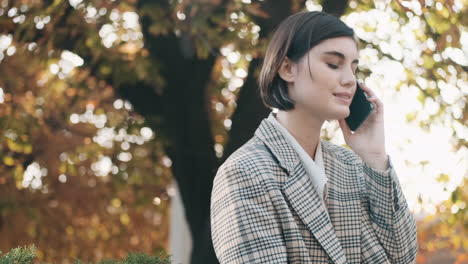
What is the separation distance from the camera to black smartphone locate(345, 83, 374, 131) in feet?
9.82

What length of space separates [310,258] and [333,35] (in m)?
0.78

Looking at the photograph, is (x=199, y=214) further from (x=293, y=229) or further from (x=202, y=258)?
(x=293, y=229)

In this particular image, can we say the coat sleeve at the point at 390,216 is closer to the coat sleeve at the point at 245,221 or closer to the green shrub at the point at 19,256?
the coat sleeve at the point at 245,221

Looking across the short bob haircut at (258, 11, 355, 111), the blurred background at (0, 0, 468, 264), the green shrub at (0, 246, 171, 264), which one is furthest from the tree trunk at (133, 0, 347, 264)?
the short bob haircut at (258, 11, 355, 111)

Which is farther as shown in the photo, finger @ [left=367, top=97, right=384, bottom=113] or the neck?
finger @ [left=367, top=97, right=384, bottom=113]

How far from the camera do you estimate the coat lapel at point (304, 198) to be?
2641mm

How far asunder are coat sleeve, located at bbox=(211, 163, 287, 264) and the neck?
31 centimetres

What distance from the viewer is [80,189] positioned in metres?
10.6

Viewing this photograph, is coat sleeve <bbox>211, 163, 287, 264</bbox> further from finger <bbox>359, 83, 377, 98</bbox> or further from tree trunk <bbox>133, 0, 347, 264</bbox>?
tree trunk <bbox>133, 0, 347, 264</bbox>

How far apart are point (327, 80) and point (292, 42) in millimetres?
211

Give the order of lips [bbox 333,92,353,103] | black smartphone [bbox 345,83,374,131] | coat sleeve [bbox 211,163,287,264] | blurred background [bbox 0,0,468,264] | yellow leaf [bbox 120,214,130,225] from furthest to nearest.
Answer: yellow leaf [bbox 120,214,130,225]
blurred background [bbox 0,0,468,264]
black smartphone [bbox 345,83,374,131]
lips [bbox 333,92,353,103]
coat sleeve [bbox 211,163,287,264]

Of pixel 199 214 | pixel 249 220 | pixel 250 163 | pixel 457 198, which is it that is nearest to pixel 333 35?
pixel 250 163

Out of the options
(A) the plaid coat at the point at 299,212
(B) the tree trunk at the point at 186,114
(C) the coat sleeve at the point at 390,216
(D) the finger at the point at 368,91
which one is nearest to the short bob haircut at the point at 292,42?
(A) the plaid coat at the point at 299,212

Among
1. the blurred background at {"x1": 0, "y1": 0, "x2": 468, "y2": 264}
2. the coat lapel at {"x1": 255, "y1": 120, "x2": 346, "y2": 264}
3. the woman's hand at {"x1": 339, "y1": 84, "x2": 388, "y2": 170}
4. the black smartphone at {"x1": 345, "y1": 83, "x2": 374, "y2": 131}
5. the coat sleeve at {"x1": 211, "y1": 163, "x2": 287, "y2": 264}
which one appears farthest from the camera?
the blurred background at {"x1": 0, "y1": 0, "x2": 468, "y2": 264}
